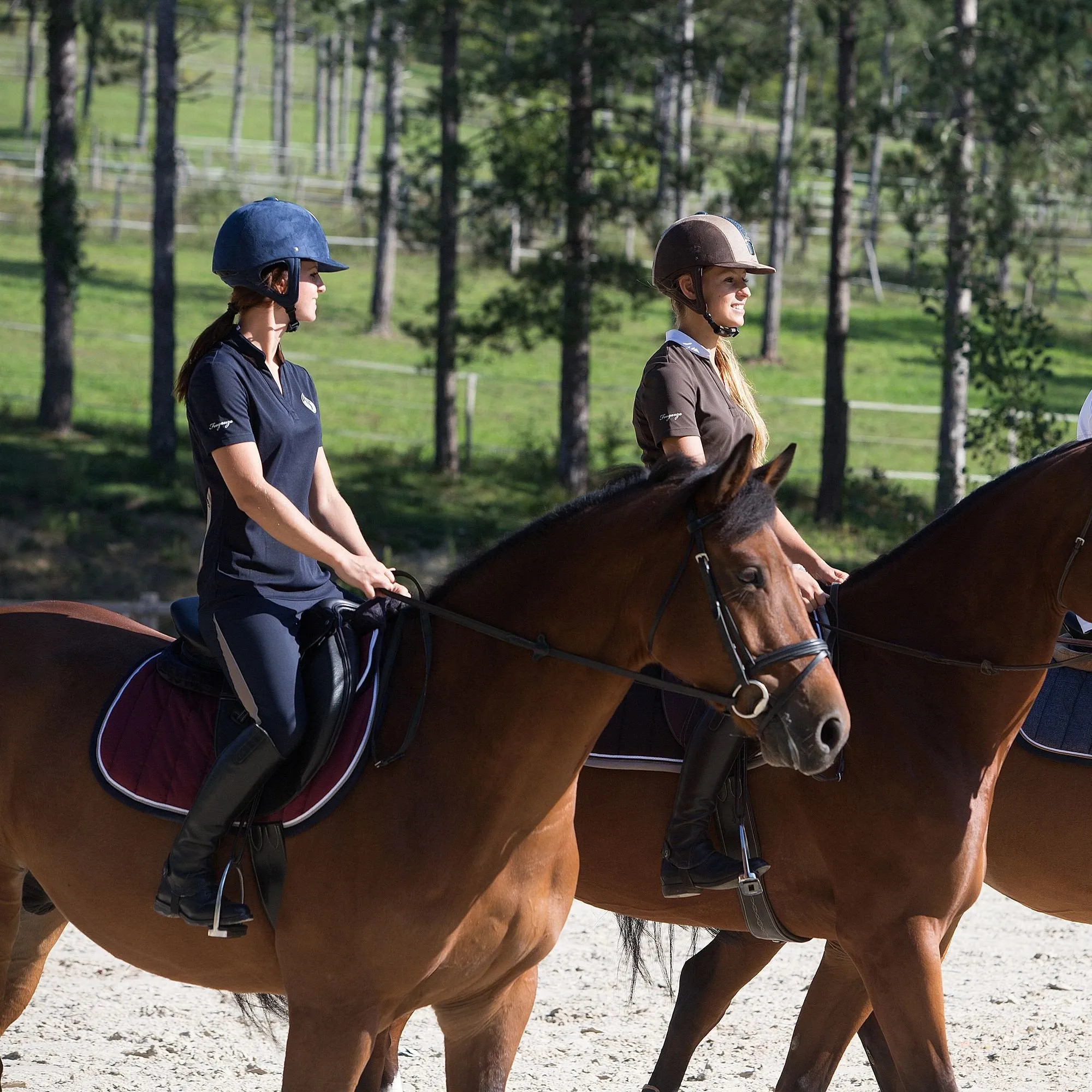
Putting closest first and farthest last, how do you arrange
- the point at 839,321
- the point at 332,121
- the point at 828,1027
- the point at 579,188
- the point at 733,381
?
the point at 733,381, the point at 828,1027, the point at 579,188, the point at 839,321, the point at 332,121

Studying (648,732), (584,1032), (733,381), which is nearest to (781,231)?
(584,1032)

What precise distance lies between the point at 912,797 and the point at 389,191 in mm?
15959

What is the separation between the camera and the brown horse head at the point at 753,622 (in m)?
3.39

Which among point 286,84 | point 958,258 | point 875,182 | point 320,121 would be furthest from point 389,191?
point 320,121

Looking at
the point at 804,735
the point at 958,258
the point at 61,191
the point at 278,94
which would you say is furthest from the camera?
the point at 278,94

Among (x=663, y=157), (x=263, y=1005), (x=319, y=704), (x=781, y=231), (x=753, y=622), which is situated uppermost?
(x=781, y=231)

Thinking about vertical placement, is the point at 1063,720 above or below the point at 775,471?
below

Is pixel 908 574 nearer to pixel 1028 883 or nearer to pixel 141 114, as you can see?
pixel 1028 883

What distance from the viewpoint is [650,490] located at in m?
3.71

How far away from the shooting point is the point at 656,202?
56.8ft

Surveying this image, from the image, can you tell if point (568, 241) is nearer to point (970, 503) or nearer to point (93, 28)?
point (93, 28)

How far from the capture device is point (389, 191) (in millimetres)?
19219

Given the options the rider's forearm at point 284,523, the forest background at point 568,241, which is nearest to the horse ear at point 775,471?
the rider's forearm at point 284,523

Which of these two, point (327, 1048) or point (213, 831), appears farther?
point (213, 831)
